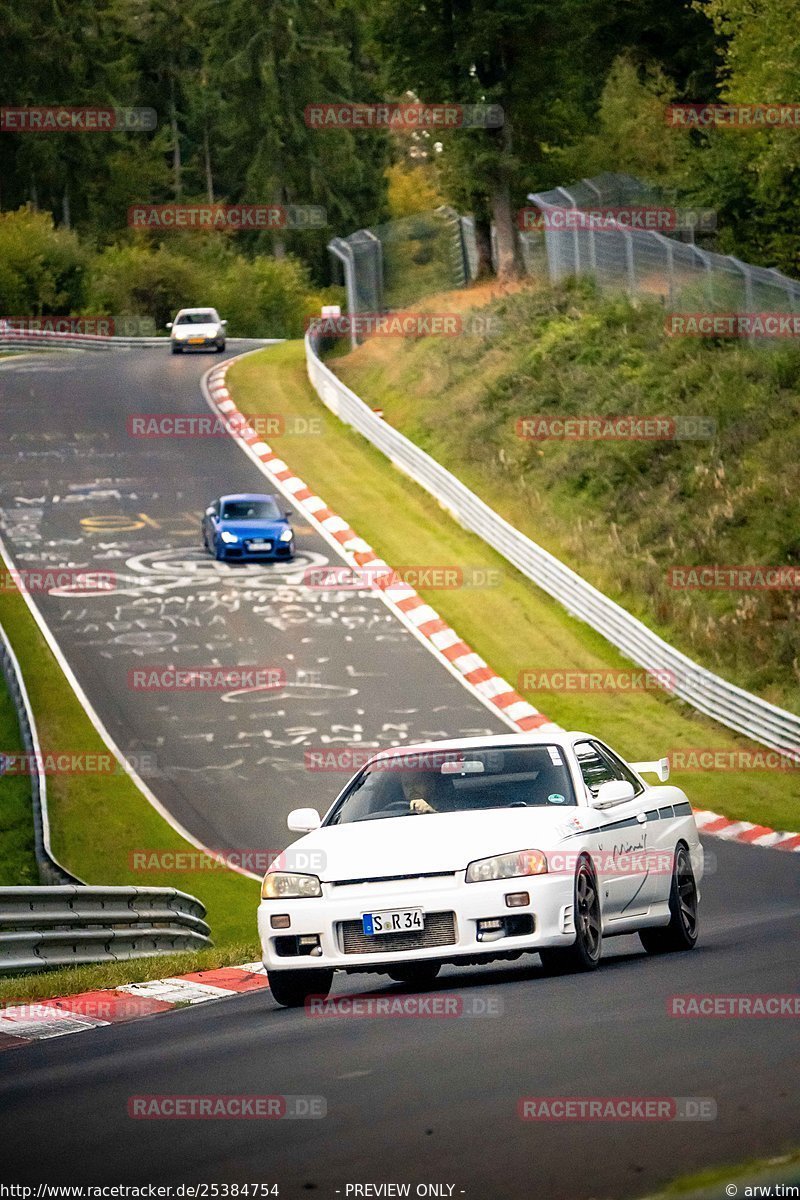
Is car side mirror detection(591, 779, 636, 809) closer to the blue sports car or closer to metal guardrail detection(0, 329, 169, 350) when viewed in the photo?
the blue sports car

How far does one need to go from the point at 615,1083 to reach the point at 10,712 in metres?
20.4

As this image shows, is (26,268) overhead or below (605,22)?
below

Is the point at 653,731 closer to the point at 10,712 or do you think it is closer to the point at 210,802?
the point at 210,802

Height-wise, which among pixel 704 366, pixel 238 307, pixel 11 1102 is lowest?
pixel 238 307

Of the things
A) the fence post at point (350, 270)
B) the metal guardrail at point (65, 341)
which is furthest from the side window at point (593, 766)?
the metal guardrail at point (65, 341)

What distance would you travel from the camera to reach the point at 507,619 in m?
30.9

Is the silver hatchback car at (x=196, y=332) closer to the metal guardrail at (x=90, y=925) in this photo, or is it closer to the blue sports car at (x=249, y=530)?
the blue sports car at (x=249, y=530)

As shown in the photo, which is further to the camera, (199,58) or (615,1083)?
(199,58)

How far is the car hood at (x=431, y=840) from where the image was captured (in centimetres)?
988

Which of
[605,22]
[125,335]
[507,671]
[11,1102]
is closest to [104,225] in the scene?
[125,335]

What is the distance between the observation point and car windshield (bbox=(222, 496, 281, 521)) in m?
34.3

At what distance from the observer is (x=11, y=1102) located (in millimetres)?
7152

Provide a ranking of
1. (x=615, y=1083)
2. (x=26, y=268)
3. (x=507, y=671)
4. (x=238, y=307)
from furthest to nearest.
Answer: (x=238, y=307), (x=26, y=268), (x=507, y=671), (x=615, y=1083)

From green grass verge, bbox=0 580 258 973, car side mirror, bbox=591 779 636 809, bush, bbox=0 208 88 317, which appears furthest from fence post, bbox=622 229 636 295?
bush, bbox=0 208 88 317
